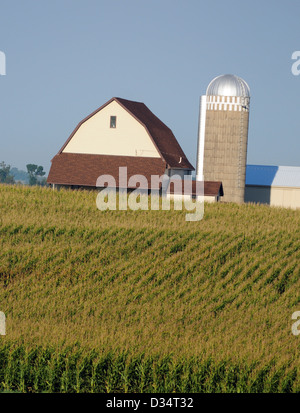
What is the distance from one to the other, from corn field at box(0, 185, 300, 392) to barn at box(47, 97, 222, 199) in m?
6.54

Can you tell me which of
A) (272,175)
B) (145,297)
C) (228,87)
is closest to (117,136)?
(228,87)

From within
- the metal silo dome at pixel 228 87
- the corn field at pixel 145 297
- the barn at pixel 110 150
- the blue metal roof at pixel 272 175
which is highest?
the metal silo dome at pixel 228 87

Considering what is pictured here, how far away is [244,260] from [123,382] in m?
13.1

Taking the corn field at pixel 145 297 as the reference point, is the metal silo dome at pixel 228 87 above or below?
above

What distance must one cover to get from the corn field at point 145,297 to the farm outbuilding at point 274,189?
698 inches

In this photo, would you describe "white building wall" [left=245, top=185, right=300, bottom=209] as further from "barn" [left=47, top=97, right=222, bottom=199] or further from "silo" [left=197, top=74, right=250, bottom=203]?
"barn" [left=47, top=97, right=222, bottom=199]

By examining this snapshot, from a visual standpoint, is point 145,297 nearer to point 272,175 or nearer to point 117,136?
point 117,136

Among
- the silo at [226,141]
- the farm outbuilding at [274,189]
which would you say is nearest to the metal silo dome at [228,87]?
the silo at [226,141]

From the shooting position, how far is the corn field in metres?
13.6

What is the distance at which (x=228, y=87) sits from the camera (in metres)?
49.2

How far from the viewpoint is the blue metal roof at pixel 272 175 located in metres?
55.7

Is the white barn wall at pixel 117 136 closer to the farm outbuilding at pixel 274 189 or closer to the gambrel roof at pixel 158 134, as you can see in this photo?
the gambrel roof at pixel 158 134

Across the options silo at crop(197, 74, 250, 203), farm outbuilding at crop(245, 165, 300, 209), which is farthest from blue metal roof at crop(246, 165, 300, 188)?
silo at crop(197, 74, 250, 203)

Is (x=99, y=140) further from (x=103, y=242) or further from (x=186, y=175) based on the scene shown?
(x=103, y=242)
